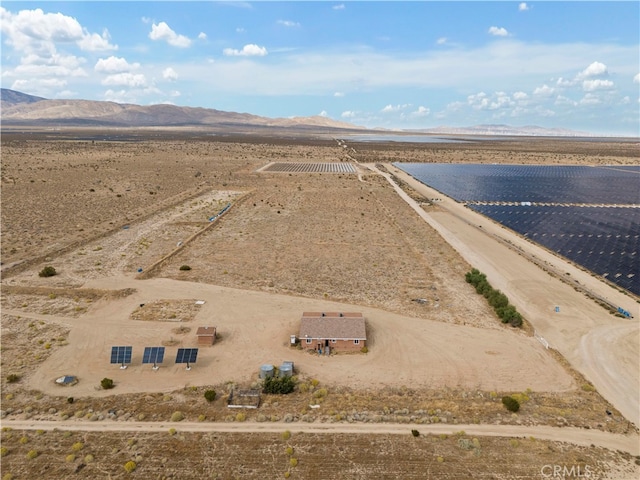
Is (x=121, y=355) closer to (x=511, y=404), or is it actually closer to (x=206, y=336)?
(x=206, y=336)

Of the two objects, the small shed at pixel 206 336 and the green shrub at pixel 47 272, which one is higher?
the green shrub at pixel 47 272

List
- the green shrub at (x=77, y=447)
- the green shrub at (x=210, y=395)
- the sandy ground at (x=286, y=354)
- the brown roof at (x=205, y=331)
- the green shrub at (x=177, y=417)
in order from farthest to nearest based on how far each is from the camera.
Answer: the brown roof at (x=205, y=331), the sandy ground at (x=286, y=354), the green shrub at (x=210, y=395), the green shrub at (x=177, y=417), the green shrub at (x=77, y=447)

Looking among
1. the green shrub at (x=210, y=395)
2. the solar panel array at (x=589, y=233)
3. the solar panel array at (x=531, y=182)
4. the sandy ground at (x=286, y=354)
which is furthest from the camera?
the solar panel array at (x=531, y=182)

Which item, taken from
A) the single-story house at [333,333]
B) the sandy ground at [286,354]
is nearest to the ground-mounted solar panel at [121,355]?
the sandy ground at [286,354]

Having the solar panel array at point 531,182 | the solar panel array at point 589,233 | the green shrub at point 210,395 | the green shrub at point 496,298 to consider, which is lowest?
the green shrub at point 210,395

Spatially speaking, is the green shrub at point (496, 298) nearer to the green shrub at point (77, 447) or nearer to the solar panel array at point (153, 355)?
the solar panel array at point (153, 355)

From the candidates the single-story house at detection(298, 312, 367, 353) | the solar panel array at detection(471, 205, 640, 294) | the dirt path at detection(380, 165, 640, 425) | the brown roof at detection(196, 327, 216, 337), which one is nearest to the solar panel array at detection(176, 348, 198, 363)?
the brown roof at detection(196, 327, 216, 337)
